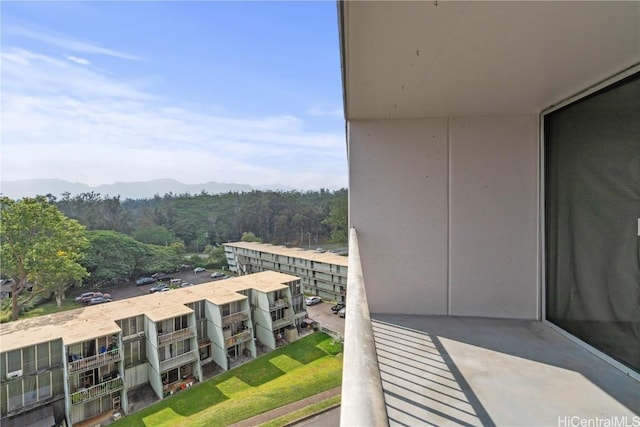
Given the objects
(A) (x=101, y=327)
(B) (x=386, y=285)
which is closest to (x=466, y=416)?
(B) (x=386, y=285)

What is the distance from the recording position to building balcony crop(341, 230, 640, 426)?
1.15 metres

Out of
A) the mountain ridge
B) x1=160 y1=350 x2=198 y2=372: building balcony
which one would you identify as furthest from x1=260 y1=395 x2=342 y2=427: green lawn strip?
the mountain ridge

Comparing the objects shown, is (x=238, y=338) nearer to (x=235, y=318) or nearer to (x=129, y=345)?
(x=235, y=318)

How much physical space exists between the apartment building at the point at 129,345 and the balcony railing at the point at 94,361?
18 mm

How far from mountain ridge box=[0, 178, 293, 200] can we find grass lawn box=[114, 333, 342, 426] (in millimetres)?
11253

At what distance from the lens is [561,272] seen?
2.03 m

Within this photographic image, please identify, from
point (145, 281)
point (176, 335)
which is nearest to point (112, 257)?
point (145, 281)

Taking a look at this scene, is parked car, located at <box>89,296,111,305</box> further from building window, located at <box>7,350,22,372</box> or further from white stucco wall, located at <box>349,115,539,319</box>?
white stucco wall, located at <box>349,115,539,319</box>

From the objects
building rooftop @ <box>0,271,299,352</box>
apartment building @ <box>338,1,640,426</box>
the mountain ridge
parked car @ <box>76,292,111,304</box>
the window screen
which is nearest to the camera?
apartment building @ <box>338,1,640,426</box>

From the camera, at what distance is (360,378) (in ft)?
1.24

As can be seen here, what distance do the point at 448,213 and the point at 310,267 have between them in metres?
11.6

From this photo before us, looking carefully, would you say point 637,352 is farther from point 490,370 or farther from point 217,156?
point 217,156

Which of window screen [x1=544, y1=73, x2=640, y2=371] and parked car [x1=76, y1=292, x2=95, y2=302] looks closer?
window screen [x1=544, y1=73, x2=640, y2=371]

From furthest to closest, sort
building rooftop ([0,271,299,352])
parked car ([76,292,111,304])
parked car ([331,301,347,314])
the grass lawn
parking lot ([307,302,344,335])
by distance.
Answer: parked car ([76,292,111,304]) < parked car ([331,301,347,314]) < parking lot ([307,302,344,335]) < building rooftop ([0,271,299,352]) < the grass lawn
